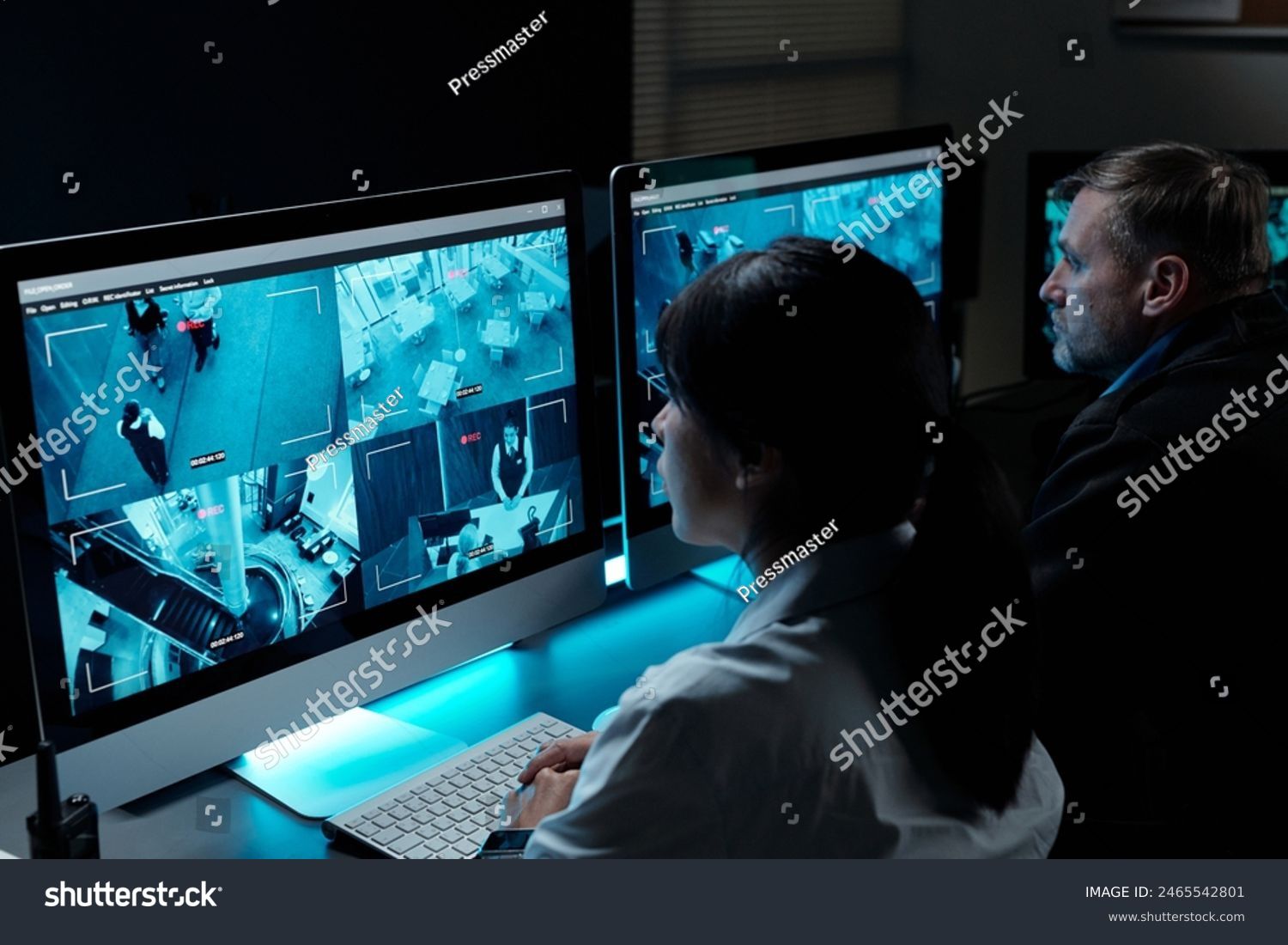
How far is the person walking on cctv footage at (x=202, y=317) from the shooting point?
1.17 metres

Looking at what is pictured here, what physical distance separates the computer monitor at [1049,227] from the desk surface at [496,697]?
1.00 metres

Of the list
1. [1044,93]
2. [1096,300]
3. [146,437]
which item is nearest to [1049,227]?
[1096,300]

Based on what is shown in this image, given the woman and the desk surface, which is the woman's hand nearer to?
the desk surface

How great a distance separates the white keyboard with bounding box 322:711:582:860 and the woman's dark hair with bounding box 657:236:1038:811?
1.51 ft

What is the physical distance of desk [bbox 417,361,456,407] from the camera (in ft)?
4.50

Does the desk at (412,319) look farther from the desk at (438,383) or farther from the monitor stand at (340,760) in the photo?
the monitor stand at (340,760)

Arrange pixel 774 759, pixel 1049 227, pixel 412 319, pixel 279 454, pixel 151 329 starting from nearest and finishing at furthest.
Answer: pixel 774 759 → pixel 151 329 → pixel 279 454 → pixel 412 319 → pixel 1049 227

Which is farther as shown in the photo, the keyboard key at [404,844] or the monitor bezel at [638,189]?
the monitor bezel at [638,189]

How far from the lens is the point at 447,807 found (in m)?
1.27

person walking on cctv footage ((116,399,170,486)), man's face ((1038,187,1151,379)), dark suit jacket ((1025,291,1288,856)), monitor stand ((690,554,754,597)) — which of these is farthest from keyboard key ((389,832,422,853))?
man's face ((1038,187,1151,379))

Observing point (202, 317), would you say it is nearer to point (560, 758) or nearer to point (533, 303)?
point (533, 303)

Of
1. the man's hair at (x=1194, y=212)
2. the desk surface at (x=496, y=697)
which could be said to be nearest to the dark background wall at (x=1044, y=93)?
the man's hair at (x=1194, y=212)

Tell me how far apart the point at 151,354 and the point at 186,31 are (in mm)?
652

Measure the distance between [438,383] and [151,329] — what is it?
322 mm
